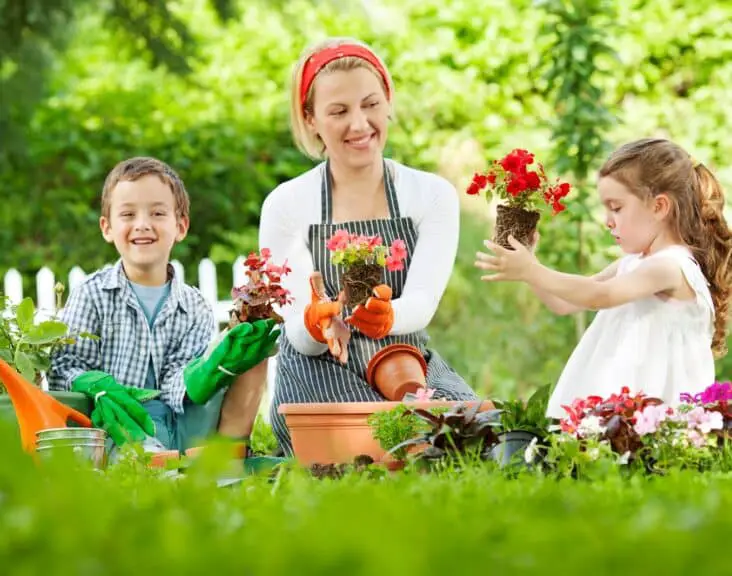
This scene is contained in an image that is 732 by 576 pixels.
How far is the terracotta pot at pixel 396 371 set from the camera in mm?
3467

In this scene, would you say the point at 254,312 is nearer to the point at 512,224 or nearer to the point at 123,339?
the point at 123,339

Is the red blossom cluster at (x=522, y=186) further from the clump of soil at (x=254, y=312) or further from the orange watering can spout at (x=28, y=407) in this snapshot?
the orange watering can spout at (x=28, y=407)

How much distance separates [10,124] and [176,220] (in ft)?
13.6

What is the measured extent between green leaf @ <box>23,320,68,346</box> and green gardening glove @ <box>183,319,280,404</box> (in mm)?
397

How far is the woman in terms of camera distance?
362cm

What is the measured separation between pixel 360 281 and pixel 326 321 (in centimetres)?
15

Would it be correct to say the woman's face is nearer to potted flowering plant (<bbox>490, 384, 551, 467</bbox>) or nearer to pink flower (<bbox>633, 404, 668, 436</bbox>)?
potted flowering plant (<bbox>490, 384, 551, 467</bbox>)

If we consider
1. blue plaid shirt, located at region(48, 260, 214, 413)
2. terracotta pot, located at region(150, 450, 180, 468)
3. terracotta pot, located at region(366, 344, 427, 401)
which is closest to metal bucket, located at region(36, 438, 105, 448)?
terracotta pot, located at region(150, 450, 180, 468)

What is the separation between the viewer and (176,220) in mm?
3967

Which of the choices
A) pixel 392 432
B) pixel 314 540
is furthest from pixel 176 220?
pixel 314 540

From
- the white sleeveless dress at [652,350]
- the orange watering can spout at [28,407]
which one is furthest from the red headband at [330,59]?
the orange watering can spout at [28,407]

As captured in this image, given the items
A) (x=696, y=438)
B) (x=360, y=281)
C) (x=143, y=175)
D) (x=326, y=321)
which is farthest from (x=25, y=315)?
(x=696, y=438)

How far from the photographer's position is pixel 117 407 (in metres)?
3.40

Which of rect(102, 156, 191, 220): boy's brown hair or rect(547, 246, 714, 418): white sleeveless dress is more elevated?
rect(102, 156, 191, 220): boy's brown hair
